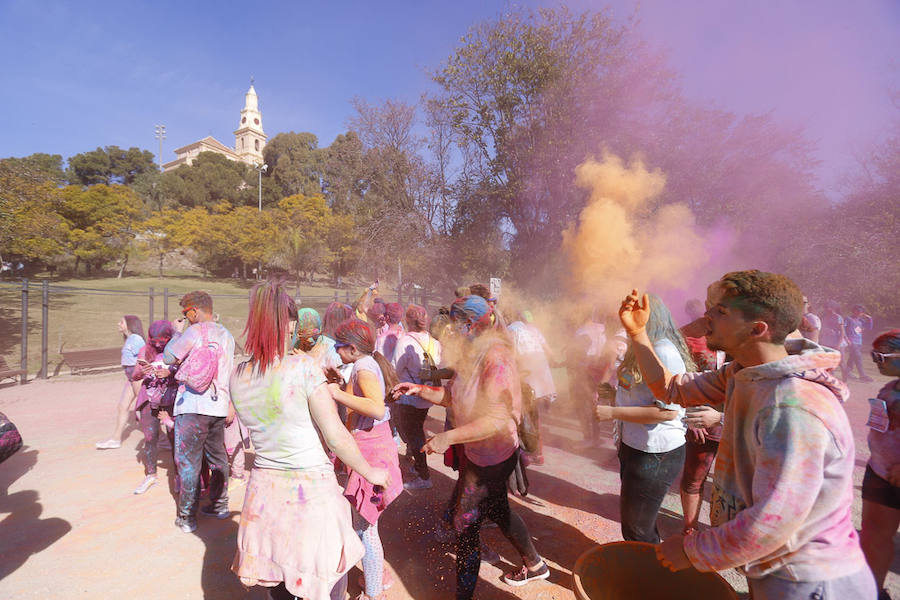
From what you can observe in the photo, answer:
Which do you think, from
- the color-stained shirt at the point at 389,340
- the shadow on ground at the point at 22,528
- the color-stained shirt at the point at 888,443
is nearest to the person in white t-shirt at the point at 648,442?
the color-stained shirt at the point at 888,443

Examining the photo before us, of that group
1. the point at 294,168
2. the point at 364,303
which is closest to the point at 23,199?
the point at 364,303

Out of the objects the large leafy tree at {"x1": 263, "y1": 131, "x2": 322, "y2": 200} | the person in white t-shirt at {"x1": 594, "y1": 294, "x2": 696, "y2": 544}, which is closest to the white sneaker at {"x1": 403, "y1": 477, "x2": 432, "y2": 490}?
the person in white t-shirt at {"x1": 594, "y1": 294, "x2": 696, "y2": 544}

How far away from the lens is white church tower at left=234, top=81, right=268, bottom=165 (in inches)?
3260

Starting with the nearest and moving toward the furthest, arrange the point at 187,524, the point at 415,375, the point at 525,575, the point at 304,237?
1. the point at 525,575
2. the point at 187,524
3. the point at 415,375
4. the point at 304,237

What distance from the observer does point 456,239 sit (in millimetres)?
17953

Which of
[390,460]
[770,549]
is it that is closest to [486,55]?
[390,460]

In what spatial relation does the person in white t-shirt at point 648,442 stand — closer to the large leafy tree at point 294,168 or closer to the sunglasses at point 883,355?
the sunglasses at point 883,355

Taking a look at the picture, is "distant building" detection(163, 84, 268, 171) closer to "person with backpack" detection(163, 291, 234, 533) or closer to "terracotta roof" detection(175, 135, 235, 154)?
"terracotta roof" detection(175, 135, 235, 154)

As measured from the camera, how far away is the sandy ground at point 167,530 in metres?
3.12

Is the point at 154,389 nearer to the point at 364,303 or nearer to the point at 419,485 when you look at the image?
the point at 419,485

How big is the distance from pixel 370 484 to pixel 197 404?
1.98 m

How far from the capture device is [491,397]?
2443 millimetres

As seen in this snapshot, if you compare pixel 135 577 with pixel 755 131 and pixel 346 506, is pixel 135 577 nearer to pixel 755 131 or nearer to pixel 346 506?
pixel 346 506

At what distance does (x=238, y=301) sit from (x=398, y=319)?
24.7 metres
